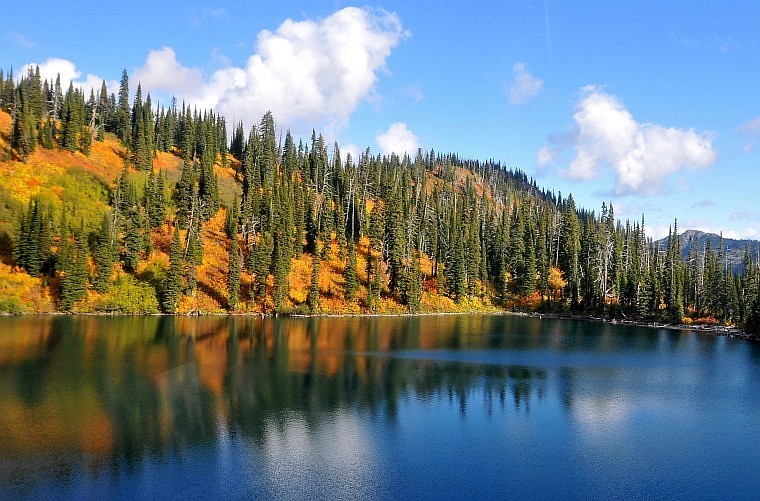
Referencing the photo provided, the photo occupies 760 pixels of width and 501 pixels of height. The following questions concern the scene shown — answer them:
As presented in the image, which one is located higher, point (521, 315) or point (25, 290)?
point (25, 290)

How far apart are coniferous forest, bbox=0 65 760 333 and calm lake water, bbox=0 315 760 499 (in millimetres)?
25816

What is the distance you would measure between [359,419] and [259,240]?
250 ft

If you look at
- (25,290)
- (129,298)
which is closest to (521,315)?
(129,298)

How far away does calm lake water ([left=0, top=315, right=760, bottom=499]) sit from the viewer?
2948 cm

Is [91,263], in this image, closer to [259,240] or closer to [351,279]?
[259,240]

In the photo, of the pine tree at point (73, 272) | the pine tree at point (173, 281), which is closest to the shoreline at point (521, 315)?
the pine tree at point (173, 281)

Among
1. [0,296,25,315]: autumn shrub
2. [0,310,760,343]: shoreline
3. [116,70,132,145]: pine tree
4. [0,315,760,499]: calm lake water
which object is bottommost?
[0,315,760,499]: calm lake water

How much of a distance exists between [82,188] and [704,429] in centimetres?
11973

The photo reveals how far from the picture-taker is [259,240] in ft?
368

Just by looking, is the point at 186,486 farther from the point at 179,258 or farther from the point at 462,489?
the point at 179,258

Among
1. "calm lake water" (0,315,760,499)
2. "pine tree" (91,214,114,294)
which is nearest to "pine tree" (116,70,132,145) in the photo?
"pine tree" (91,214,114,294)

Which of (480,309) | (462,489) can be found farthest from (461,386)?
(480,309)

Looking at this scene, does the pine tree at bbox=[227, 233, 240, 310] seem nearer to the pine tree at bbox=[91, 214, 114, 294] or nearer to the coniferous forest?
the coniferous forest

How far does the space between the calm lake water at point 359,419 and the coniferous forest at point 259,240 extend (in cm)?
2582
